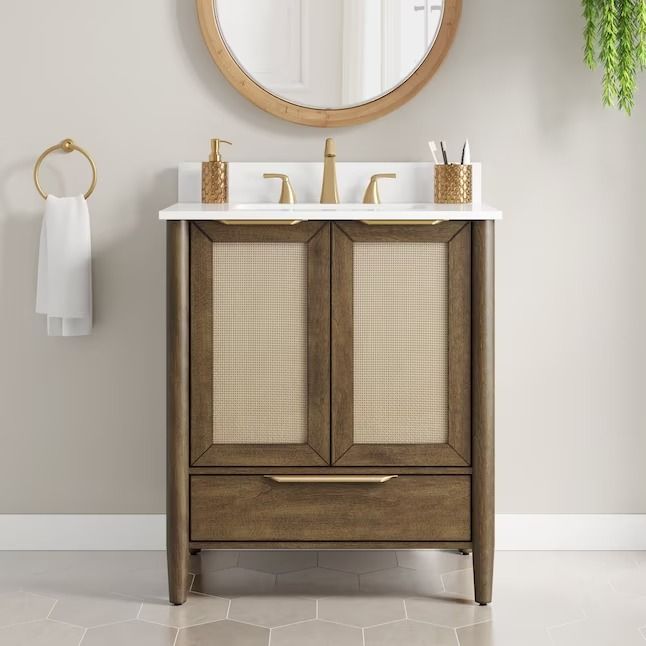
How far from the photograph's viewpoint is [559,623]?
2.22 meters

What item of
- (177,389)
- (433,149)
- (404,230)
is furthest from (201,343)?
(433,149)

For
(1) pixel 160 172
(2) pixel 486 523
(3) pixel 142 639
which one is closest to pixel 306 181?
(1) pixel 160 172

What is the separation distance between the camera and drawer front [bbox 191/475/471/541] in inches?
89.7

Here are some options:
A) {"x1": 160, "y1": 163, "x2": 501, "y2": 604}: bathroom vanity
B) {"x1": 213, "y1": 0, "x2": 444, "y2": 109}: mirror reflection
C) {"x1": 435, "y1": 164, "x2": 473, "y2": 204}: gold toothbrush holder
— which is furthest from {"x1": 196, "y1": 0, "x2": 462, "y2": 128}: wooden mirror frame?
{"x1": 160, "y1": 163, "x2": 501, "y2": 604}: bathroom vanity

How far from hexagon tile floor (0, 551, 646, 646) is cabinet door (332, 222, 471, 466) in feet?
1.23

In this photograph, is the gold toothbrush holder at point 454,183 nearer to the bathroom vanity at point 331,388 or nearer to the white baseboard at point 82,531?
the bathroom vanity at point 331,388

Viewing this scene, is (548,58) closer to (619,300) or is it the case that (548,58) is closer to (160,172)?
(619,300)

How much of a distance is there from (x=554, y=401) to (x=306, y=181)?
956mm

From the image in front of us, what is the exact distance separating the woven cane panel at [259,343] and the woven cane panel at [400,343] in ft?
0.46

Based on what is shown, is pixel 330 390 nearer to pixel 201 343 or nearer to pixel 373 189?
pixel 201 343

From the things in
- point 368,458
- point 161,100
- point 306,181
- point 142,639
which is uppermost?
point 161,100

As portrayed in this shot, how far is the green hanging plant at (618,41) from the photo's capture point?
241 centimetres

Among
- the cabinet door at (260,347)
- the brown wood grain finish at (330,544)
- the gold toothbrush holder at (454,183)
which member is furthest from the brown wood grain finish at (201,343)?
the gold toothbrush holder at (454,183)

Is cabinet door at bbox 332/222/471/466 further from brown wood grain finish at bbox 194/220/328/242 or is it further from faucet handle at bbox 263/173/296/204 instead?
faucet handle at bbox 263/173/296/204
